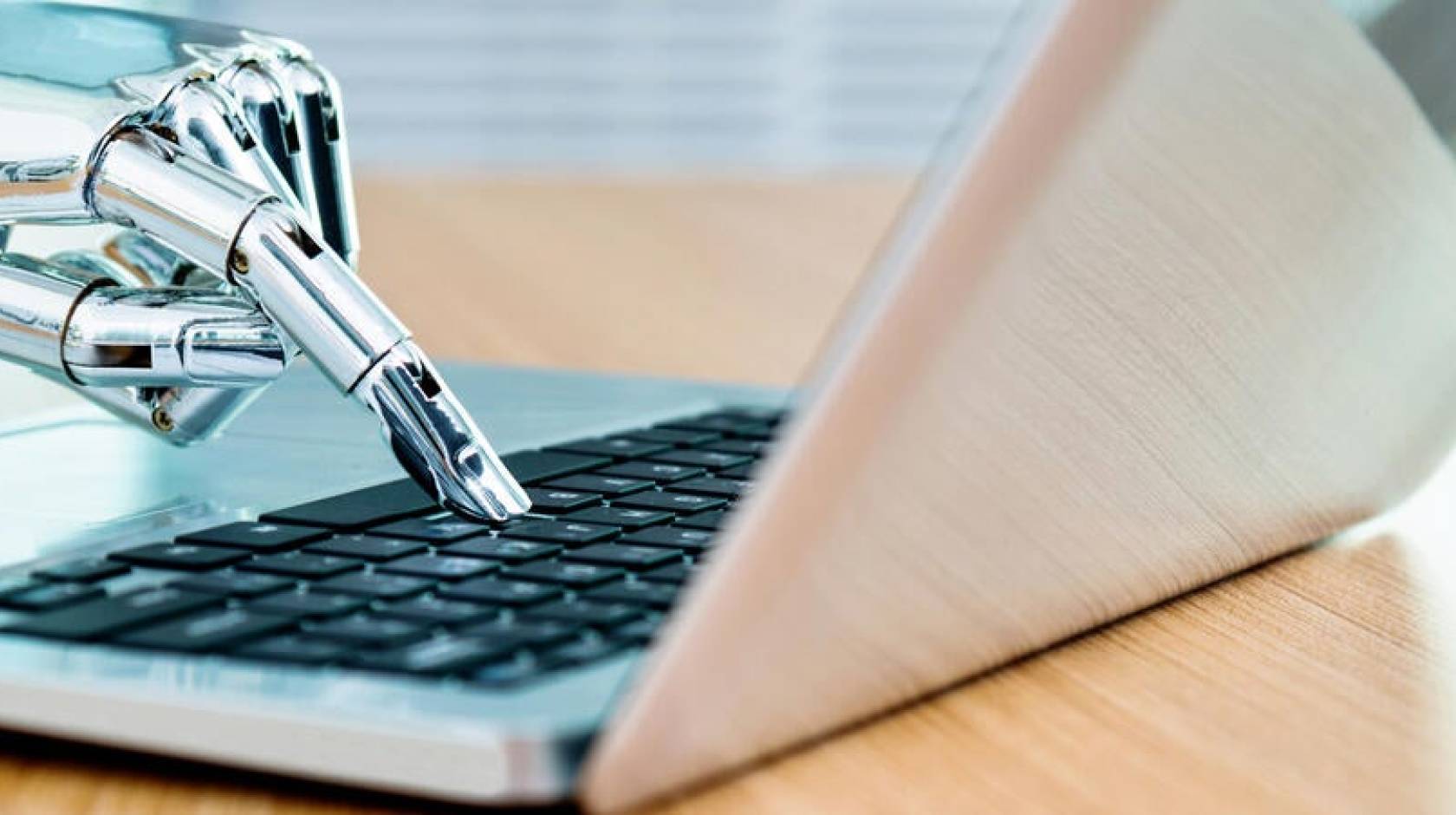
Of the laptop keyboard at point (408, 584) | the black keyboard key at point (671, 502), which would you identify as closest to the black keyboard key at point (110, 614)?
the laptop keyboard at point (408, 584)

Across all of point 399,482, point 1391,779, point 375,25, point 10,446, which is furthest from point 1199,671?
point 375,25

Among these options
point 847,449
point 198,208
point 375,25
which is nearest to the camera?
point 847,449

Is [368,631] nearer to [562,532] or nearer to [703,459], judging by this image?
[562,532]

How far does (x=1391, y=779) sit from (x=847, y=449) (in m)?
0.09

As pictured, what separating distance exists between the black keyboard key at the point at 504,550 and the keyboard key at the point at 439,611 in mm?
31

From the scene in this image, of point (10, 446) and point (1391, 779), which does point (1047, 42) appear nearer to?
point (1391, 779)

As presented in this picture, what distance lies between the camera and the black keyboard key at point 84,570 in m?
0.34

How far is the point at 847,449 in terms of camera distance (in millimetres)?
277

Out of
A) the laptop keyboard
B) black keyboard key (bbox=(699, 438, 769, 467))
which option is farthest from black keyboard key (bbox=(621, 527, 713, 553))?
black keyboard key (bbox=(699, 438, 769, 467))

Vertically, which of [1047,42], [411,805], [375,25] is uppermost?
[375,25]

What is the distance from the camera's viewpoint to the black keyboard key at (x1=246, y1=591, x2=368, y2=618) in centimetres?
31

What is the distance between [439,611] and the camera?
314mm

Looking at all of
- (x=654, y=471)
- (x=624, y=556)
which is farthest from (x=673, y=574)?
(x=654, y=471)

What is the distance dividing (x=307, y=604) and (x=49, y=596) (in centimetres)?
4
